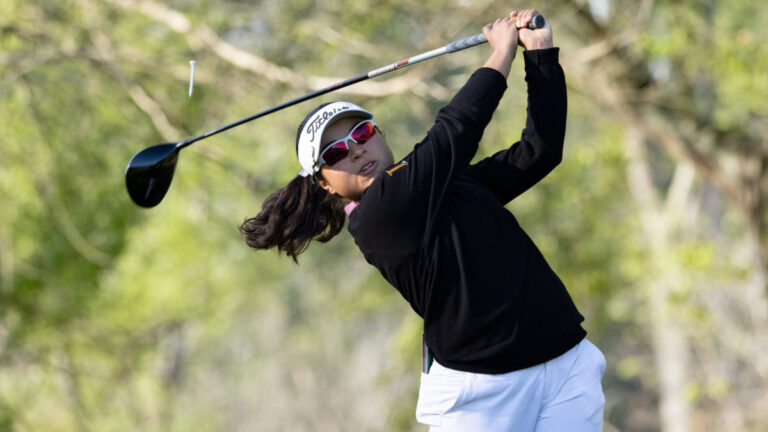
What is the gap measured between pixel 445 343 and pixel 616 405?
2627cm

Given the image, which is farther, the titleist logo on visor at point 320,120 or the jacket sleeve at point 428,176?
the titleist logo on visor at point 320,120

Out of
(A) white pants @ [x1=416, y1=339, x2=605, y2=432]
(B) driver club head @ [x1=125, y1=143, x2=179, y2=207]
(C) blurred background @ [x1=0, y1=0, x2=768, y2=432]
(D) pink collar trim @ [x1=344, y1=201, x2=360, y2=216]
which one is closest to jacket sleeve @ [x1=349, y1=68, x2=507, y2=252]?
(D) pink collar trim @ [x1=344, y1=201, x2=360, y2=216]

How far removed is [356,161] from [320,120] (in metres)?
0.15

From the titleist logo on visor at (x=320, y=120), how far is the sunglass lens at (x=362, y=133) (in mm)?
69

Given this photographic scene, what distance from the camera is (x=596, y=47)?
7070 millimetres

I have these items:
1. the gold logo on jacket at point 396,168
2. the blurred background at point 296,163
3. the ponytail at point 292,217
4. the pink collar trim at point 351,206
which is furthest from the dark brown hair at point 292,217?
the blurred background at point 296,163

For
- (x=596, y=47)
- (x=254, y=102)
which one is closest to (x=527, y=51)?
(x=596, y=47)

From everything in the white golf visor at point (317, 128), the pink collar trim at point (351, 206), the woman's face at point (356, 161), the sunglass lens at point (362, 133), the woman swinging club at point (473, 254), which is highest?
the white golf visor at point (317, 128)

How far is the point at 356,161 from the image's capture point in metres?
2.57

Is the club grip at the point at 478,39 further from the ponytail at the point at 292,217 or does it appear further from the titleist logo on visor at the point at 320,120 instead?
the ponytail at the point at 292,217

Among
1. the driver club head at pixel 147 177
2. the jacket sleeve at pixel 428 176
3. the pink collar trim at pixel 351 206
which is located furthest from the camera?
the driver club head at pixel 147 177

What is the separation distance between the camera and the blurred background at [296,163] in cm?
730

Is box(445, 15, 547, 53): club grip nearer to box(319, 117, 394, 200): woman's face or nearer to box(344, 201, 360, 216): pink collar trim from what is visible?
box(319, 117, 394, 200): woman's face

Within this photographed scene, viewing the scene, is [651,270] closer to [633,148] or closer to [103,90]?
[633,148]
